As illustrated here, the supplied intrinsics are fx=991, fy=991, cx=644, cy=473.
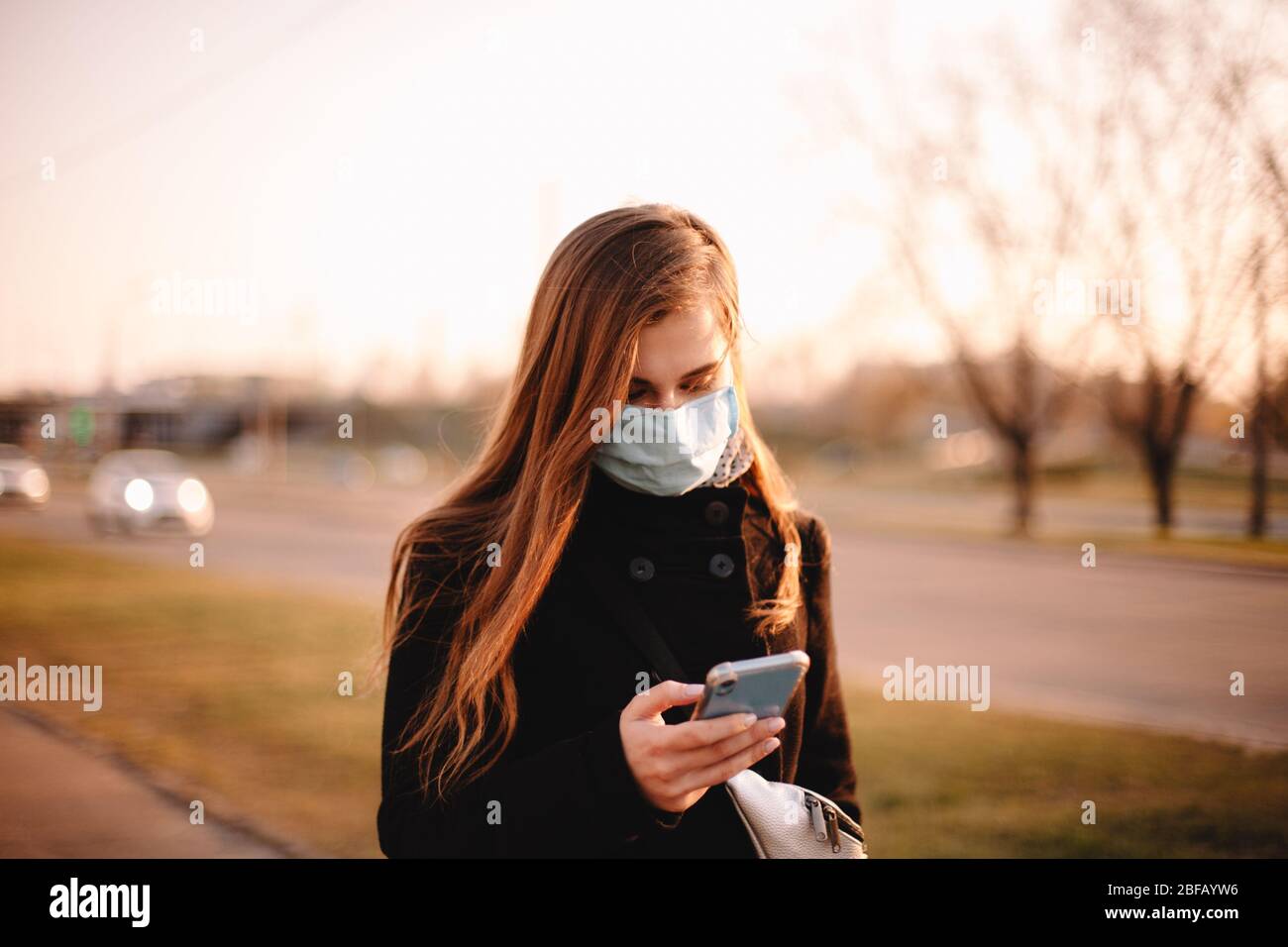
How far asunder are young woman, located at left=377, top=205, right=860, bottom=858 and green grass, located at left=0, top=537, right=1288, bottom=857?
567mm

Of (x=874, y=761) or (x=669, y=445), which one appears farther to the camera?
(x=874, y=761)

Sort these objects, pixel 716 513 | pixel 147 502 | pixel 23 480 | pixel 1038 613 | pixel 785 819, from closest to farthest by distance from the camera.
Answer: pixel 785 819
pixel 716 513
pixel 1038 613
pixel 147 502
pixel 23 480

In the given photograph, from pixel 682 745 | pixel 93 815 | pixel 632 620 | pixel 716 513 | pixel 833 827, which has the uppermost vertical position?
pixel 716 513

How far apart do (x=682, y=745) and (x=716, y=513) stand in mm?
592

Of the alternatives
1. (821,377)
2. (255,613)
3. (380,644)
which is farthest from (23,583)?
(821,377)

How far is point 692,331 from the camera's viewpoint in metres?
1.86

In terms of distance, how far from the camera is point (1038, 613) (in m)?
11.1

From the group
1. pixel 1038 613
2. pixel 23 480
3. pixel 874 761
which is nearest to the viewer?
pixel 874 761

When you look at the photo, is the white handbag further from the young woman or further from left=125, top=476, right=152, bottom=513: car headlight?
left=125, top=476, right=152, bottom=513: car headlight

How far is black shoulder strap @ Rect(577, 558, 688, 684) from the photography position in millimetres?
1727

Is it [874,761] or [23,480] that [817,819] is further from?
[23,480]

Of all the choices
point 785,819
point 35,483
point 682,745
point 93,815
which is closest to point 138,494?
point 35,483

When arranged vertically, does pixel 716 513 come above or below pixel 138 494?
below
